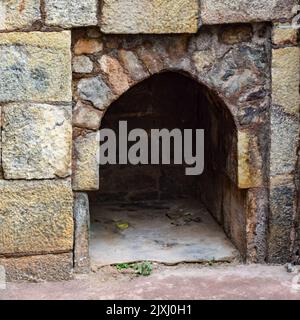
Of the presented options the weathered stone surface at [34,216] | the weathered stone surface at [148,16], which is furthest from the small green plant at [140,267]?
the weathered stone surface at [148,16]

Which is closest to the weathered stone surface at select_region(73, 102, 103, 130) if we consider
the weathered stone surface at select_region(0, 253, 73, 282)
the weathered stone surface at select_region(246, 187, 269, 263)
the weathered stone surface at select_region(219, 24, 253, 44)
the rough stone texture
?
the rough stone texture

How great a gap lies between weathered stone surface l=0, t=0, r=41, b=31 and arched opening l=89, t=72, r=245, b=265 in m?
1.40

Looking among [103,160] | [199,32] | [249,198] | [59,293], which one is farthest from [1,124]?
[103,160]

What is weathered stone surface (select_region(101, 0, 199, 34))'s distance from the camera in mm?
4102

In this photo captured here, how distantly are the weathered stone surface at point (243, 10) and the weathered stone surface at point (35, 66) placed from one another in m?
0.91

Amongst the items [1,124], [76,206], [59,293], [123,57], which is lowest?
[59,293]

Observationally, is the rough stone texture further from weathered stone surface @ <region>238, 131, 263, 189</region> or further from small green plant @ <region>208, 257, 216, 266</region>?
weathered stone surface @ <region>238, 131, 263, 189</region>

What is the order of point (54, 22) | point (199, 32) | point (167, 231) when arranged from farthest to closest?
1. point (167, 231)
2. point (199, 32)
3. point (54, 22)

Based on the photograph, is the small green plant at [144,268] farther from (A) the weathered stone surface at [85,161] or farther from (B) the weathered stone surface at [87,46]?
(B) the weathered stone surface at [87,46]

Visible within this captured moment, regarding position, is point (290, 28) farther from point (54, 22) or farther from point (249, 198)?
point (54, 22)

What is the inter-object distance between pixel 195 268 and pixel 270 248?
0.54 meters

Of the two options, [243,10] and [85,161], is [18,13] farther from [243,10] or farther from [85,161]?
[243,10]

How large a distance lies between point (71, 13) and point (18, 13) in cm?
32

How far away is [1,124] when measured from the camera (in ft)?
13.4
